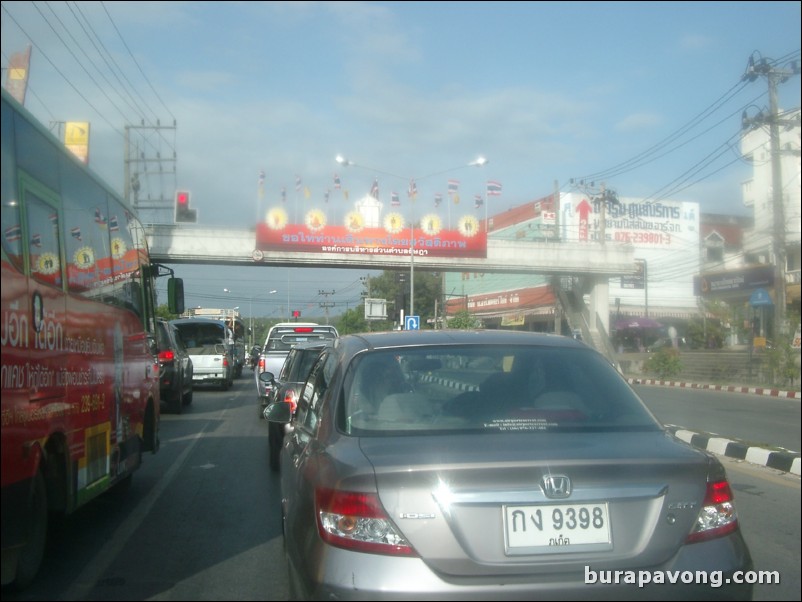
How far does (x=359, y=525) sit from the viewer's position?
297 centimetres

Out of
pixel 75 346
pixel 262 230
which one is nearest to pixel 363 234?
pixel 262 230

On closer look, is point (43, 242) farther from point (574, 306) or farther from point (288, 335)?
point (574, 306)

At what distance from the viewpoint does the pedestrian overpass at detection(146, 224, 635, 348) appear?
38031 millimetres

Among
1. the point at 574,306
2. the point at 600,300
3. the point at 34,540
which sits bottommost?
the point at 34,540

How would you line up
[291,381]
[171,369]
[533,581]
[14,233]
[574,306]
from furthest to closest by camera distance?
1. [574,306]
2. [171,369]
3. [291,381]
4. [14,233]
5. [533,581]

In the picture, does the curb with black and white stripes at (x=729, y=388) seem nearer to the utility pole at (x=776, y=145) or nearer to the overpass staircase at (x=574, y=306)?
the utility pole at (x=776, y=145)

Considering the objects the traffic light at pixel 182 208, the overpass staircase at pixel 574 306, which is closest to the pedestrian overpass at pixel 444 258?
the overpass staircase at pixel 574 306

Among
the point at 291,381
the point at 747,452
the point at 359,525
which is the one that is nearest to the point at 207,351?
the point at 291,381

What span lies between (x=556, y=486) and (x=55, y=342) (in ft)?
11.7

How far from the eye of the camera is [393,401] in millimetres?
3705

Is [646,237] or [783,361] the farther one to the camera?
[646,237]

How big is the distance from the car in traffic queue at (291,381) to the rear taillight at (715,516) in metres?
5.82

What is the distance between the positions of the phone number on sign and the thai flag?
203ft

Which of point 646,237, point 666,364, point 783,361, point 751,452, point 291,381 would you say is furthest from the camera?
point 646,237
